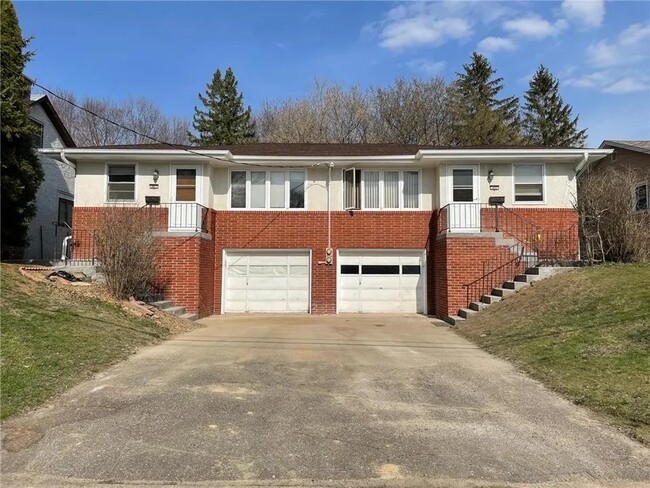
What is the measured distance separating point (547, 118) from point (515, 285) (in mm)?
31848

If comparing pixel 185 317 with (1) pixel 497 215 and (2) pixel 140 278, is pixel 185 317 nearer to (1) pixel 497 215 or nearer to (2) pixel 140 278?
(2) pixel 140 278

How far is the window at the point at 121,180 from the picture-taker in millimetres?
16895

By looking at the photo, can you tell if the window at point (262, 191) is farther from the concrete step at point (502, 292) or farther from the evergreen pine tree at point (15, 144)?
the concrete step at point (502, 292)

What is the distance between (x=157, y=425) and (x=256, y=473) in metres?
1.49

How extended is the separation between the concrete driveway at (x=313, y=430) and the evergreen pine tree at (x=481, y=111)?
94.5 ft

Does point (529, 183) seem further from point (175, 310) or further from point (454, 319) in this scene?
point (175, 310)

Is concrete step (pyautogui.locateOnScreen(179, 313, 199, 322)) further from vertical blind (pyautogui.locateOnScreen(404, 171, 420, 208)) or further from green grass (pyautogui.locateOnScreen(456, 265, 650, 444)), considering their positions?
vertical blind (pyautogui.locateOnScreen(404, 171, 420, 208))

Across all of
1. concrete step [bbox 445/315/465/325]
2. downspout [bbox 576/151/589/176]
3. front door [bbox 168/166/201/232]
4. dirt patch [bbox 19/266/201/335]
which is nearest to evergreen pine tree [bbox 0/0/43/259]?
front door [bbox 168/166/201/232]

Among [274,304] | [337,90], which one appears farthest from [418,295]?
[337,90]

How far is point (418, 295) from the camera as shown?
17297 millimetres

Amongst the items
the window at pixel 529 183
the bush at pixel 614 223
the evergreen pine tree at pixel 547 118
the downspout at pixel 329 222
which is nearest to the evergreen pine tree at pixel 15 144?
the downspout at pixel 329 222

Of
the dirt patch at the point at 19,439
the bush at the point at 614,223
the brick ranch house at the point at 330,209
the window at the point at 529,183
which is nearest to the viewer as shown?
the dirt patch at the point at 19,439

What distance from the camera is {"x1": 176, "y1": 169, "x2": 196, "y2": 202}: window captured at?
16.8 metres

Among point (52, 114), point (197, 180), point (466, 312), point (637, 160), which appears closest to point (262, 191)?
point (197, 180)
